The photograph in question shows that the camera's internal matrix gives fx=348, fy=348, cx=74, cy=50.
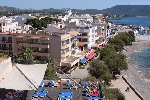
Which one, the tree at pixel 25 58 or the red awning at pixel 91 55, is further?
the red awning at pixel 91 55

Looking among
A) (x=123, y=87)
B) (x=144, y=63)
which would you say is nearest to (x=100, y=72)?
(x=123, y=87)

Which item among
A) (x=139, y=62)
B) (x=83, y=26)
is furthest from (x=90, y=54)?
(x=139, y=62)

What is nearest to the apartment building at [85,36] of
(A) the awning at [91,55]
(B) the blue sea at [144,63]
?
(A) the awning at [91,55]

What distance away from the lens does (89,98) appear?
97.8 ft

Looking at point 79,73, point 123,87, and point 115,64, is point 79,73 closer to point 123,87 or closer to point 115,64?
point 115,64

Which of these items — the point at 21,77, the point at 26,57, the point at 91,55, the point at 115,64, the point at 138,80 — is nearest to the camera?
the point at 21,77

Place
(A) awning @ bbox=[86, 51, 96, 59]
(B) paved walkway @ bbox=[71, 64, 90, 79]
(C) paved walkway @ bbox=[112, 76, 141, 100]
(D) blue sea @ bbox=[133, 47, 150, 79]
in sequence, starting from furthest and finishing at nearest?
(A) awning @ bbox=[86, 51, 96, 59], (D) blue sea @ bbox=[133, 47, 150, 79], (B) paved walkway @ bbox=[71, 64, 90, 79], (C) paved walkway @ bbox=[112, 76, 141, 100]

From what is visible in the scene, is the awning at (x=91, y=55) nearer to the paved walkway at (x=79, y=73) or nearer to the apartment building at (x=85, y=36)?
the apartment building at (x=85, y=36)

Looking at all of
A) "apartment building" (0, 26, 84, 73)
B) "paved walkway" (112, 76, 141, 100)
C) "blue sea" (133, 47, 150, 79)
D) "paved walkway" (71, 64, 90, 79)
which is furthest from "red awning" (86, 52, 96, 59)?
"paved walkway" (112, 76, 141, 100)

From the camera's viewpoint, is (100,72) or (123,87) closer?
(100,72)

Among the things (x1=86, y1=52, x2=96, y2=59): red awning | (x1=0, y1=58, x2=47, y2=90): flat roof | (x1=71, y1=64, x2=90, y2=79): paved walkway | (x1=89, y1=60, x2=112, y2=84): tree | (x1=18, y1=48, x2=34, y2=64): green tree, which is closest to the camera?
(x1=0, y1=58, x2=47, y2=90): flat roof

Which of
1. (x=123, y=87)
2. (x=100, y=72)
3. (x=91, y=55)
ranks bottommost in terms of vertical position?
(x=123, y=87)

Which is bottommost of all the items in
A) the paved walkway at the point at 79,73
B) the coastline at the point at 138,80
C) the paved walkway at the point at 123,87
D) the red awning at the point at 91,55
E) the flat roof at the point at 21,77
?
the coastline at the point at 138,80

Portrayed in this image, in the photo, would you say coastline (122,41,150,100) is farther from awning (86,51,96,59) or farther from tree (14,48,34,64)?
tree (14,48,34,64)
